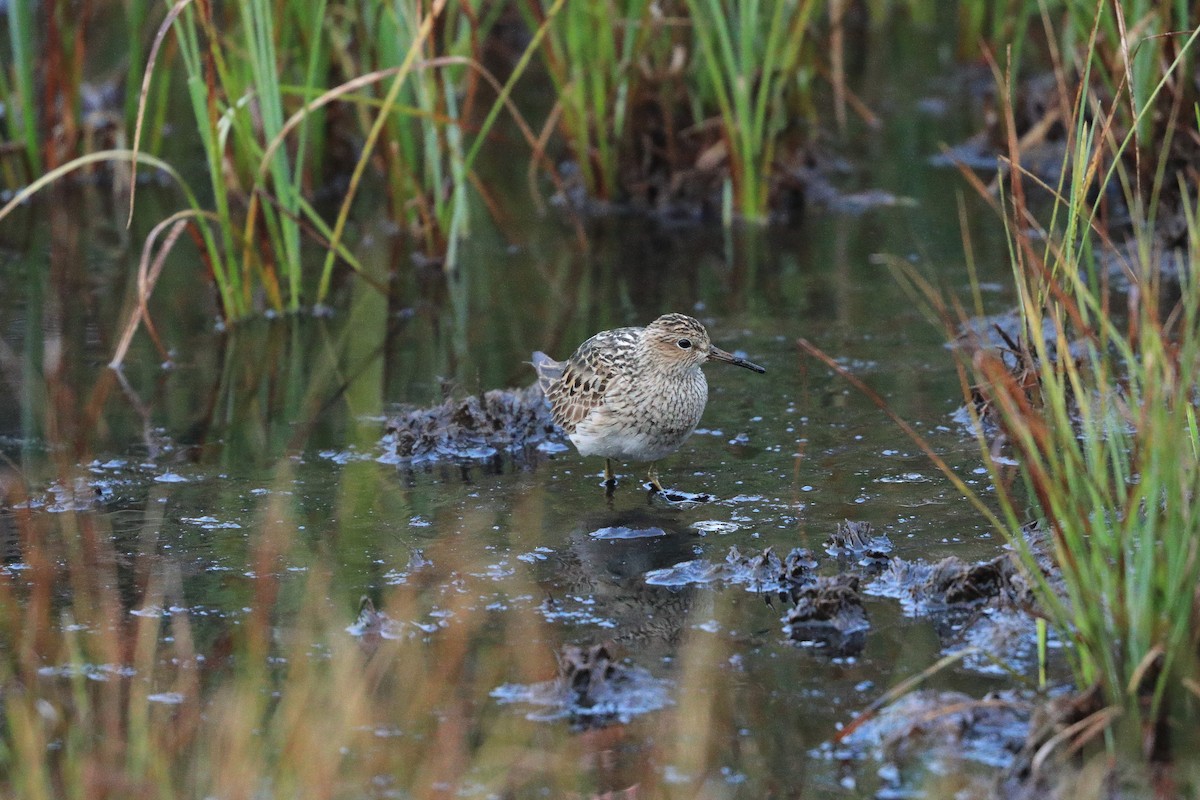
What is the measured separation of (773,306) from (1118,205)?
8.22 feet

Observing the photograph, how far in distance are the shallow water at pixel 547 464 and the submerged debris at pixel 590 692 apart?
0.02m

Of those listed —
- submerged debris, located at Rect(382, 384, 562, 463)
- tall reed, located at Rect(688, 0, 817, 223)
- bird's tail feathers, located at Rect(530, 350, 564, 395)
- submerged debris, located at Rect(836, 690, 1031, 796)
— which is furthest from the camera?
tall reed, located at Rect(688, 0, 817, 223)

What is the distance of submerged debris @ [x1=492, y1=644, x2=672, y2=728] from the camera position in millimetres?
4270

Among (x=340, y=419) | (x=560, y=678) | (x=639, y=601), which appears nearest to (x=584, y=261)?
(x=340, y=419)

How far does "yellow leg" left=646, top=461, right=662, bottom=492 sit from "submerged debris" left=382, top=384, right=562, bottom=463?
522mm

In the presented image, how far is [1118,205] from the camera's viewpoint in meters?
9.49

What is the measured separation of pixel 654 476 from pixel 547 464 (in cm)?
53

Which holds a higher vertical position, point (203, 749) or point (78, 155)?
point (78, 155)

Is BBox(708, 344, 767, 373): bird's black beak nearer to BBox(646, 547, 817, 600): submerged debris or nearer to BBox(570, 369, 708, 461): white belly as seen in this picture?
BBox(570, 369, 708, 461): white belly

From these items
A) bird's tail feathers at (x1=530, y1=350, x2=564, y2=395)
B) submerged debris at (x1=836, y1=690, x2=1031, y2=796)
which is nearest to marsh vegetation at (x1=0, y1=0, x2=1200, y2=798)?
submerged debris at (x1=836, y1=690, x2=1031, y2=796)

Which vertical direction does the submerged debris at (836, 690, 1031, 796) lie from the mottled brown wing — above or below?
below

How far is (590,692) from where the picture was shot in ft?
14.2

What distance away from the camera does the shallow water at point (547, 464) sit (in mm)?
4391

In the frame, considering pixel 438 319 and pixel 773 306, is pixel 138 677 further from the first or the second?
pixel 773 306
